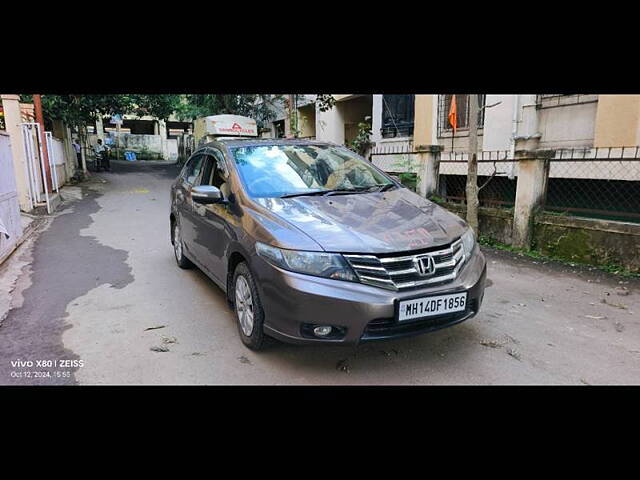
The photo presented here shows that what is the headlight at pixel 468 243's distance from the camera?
11.3 feet

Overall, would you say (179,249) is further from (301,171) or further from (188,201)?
(301,171)

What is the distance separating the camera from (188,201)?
5184mm

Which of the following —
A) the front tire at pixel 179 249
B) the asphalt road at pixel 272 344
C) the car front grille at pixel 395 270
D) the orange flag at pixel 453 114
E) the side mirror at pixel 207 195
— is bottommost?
the asphalt road at pixel 272 344

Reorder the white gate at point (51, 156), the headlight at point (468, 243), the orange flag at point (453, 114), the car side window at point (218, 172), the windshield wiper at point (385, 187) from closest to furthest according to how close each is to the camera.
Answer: the headlight at point (468, 243) < the windshield wiper at point (385, 187) < the car side window at point (218, 172) < the orange flag at point (453, 114) < the white gate at point (51, 156)

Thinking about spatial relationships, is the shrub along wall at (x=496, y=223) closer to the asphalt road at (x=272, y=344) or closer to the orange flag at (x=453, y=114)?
the asphalt road at (x=272, y=344)

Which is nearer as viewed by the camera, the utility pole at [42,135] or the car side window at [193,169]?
the car side window at [193,169]

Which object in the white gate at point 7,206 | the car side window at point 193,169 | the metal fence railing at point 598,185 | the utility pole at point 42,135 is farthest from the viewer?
the utility pole at point 42,135

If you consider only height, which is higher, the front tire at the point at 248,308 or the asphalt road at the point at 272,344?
the front tire at the point at 248,308

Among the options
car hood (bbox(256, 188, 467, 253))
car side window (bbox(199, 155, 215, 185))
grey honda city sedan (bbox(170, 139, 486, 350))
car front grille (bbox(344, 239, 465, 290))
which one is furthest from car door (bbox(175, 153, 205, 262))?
car front grille (bbox(344, 239, 465, 290))

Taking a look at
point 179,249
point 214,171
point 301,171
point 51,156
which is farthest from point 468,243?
point 51,156

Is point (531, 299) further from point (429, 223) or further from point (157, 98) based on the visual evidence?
point (157, 98)

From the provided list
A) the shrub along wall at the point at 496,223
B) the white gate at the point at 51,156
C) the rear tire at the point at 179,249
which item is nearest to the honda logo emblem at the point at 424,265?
the rear tire at the point at 179,249

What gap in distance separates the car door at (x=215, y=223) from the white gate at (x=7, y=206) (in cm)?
331
